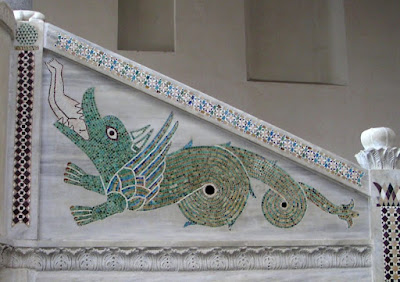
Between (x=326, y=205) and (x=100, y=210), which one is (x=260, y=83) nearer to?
(x=326, y=205)

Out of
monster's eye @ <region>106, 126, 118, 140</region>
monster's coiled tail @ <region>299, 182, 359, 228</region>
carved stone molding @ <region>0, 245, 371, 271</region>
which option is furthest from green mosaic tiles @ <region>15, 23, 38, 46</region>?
monster's coiled tail @ <region>299, 182, 359, 228</region>

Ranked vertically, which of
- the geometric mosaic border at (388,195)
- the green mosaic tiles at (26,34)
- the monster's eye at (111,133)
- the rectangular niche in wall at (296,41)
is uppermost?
the rectangular niche in wall at (296,41)

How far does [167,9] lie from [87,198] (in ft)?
18.3

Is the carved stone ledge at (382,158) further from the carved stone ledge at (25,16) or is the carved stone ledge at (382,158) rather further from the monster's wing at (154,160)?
the carved stone ledge at (25,16)

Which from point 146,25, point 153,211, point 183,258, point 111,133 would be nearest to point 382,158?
point 183,258

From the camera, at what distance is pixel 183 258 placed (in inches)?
289

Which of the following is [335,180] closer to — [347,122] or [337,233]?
[337,233]

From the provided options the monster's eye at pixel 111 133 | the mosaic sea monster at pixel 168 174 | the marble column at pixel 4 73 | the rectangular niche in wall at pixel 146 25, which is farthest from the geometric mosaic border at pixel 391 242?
the rectangular niche in wall at pixel 146 25

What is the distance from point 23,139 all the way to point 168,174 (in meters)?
1.29

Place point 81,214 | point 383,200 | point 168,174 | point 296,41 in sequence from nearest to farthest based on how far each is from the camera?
1. point 81,214
2. point 168,174
3. point 383,200
4. point 296,41

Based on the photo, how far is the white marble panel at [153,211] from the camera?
730 cm

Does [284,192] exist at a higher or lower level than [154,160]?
lower

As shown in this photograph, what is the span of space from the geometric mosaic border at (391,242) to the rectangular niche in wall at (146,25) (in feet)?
17.0

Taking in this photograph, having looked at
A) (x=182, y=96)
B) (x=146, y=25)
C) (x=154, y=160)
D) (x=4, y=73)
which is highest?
(x=146, y=25)
